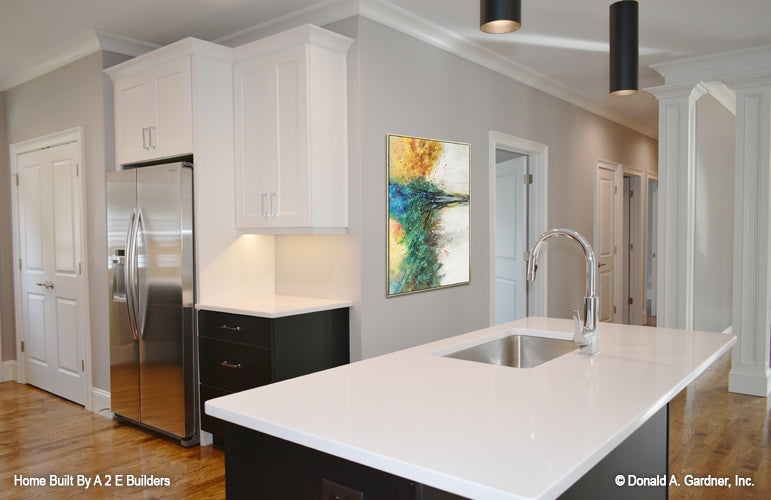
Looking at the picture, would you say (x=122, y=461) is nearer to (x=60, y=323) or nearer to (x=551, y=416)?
(x=60, y=323)

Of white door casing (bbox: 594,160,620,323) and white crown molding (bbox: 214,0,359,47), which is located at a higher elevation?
white crown molding (bbox: 214,0,359,47)

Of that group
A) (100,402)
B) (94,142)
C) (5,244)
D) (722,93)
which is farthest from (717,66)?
(5,244)

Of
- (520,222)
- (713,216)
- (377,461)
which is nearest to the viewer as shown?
(377,461)

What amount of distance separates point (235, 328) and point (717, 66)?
418 centimetres

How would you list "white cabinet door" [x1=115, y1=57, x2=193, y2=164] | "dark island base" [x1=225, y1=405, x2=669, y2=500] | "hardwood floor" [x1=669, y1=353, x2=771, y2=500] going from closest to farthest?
"dark island base" [x1=225, y1=405, x2=669, y2=500], "hardwood floor" [x1=669, y1=353, x2=771, y2=500], "white cabinet door" [x1=115, y1=57, x2=193, y2=164]

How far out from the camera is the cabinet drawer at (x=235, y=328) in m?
3.01

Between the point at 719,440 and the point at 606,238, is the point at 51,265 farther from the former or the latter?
the point at 606,238

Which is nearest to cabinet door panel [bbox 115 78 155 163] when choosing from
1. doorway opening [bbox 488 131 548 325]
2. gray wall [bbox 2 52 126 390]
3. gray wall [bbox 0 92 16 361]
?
gray wall [bbox 2 52 126 390]

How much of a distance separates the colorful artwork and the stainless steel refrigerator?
4.08ft

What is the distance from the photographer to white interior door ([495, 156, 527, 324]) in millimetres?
5105

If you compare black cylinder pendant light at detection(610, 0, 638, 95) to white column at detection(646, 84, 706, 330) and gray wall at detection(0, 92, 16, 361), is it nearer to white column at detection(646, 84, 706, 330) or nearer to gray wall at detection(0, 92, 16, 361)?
white column at detection(646, 84, 706, 330)

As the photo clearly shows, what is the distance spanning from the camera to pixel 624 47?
7.13 ft

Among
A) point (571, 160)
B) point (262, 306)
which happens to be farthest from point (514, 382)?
point (571, 160)

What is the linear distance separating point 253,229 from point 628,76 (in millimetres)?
2283
